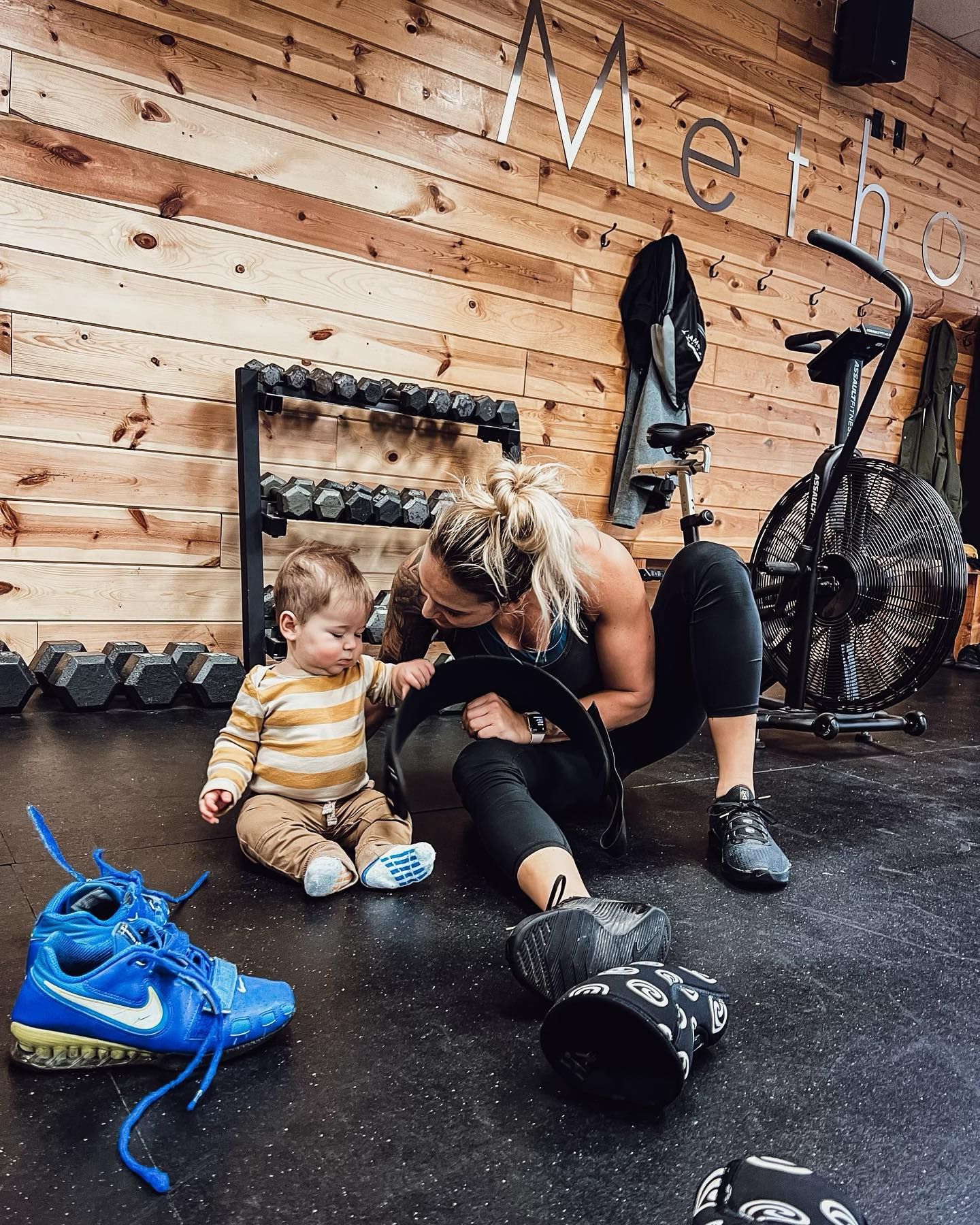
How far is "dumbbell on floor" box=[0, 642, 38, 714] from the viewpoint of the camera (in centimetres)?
230

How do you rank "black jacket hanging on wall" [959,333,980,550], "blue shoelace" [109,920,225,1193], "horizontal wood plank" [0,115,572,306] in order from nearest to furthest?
1. "blue shoelace" [109,920,225,1193]
2. "horizontal wood plank" [0,115,572,306]
3. "black jacket hanging on wall" [959,333,980,550]

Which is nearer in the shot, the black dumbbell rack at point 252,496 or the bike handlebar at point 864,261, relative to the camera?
the bike handlebar at point 864,261

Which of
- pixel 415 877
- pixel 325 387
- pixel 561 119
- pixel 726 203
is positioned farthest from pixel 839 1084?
pixel 726 203

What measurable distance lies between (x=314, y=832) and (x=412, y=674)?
12.0 inches

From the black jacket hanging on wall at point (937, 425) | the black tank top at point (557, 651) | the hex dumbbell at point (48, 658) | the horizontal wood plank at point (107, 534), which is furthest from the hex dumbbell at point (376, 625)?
the black jacket hanging on wall at point (937, 425)

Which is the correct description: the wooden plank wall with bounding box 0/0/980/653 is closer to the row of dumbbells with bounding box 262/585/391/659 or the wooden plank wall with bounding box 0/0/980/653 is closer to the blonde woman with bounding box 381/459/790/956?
the row of dumbbells with bounding box 262/585/391/659

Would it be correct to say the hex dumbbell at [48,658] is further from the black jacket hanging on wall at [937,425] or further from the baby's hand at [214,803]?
the black jacket hanging on wall at [937,425]

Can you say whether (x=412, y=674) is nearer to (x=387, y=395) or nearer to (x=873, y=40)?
(x=387, y=395)

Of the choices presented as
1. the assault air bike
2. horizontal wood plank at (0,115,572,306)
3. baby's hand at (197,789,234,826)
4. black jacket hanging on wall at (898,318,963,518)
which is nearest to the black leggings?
baby's hand at (197,789,234,826)

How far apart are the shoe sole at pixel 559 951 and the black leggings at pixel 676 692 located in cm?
32

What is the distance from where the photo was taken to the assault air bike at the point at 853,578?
94.3 inches

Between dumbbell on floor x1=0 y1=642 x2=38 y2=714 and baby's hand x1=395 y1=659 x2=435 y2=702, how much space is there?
4.44ft

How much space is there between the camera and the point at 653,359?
363 cm

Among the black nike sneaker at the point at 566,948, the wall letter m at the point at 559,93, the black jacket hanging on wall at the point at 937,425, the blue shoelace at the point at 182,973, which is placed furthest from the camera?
the black jacket hanging on wall at the point at 937,425
